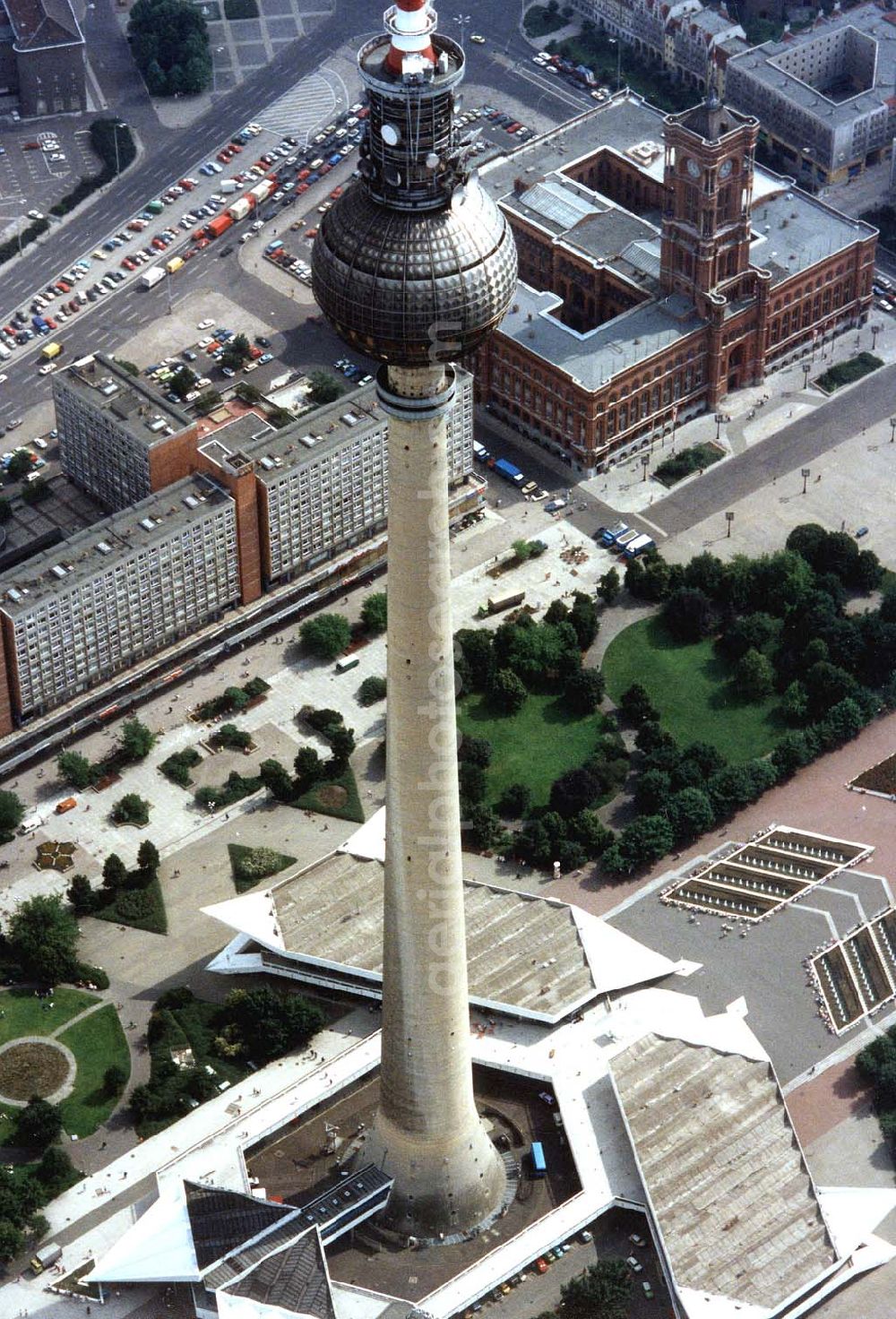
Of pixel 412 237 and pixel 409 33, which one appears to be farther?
pixel 412 237

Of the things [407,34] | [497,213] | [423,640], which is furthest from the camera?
[423,640]

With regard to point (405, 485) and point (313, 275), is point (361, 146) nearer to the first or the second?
point (313, 275)

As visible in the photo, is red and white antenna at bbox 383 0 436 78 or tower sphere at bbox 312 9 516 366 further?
tower sphere at bbox 312 9 516 366

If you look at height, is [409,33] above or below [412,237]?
above

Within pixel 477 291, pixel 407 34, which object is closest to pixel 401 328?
pixel 477 291
